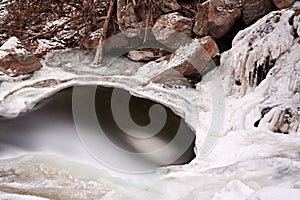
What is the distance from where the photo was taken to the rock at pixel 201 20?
6.09 meters

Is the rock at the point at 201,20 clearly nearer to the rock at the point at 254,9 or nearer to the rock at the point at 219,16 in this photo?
the rock at the point at 219,16

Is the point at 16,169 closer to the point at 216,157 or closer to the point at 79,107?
the point at 79,107

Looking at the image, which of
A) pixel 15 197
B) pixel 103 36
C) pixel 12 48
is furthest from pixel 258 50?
pixel 12 48

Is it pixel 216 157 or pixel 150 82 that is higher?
pixel 150 82

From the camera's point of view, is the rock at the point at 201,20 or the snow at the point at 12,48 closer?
the snow at the point at 12,48

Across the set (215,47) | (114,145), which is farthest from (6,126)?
(215,47)

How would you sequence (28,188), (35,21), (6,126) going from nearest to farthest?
1. (28,188)
2. (6,126)
3. (35,21)

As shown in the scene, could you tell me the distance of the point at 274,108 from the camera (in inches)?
167

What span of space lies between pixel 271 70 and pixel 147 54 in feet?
8.68

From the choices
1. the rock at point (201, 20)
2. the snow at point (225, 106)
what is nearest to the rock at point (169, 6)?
the rock at point (201, 20)

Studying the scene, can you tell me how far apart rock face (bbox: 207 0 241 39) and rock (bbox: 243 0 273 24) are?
13 cm

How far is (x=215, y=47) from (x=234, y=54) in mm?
559

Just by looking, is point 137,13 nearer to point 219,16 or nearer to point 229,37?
point 219,16

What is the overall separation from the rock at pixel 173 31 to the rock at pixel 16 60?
2.42 meters
